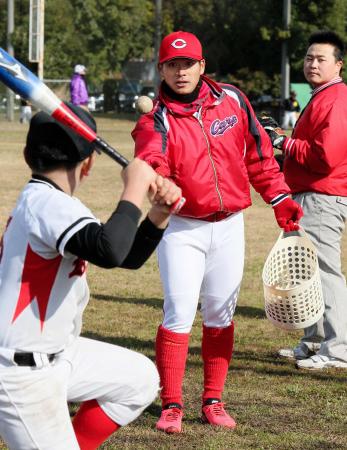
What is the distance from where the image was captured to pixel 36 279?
142 inches

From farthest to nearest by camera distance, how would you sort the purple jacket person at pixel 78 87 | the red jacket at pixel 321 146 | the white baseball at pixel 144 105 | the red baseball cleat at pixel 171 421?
→ 1. the purple jacket person at pixel 78 87
2. the red jacket at pixel 321 146
3. the white baseball at pixel 144 105
4. the red baseball cleat at pixel 171 421

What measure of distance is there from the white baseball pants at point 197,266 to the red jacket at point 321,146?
113 centimetres

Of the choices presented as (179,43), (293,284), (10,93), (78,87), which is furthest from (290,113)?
(179,43)

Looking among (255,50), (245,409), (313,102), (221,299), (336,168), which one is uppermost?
(313,102)

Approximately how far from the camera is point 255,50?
50.7 metres

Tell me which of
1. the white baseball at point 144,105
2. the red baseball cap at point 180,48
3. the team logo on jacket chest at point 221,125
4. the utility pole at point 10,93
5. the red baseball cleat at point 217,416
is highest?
the red baseball cap at point 180,48

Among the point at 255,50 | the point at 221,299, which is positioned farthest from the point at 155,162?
the point at 255,50

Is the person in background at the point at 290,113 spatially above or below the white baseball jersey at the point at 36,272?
below

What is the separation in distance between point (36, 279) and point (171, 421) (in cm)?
211

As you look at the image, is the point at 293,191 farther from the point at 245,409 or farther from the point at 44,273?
the point at 44,273

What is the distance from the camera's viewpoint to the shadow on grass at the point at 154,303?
28.2 feet

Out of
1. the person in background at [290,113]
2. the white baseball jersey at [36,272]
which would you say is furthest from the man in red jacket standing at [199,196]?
the person in background at [290,113]

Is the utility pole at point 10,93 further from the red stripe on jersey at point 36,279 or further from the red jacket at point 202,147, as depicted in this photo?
the red stripe on jersey at point 36,279

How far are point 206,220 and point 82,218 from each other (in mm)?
2041
